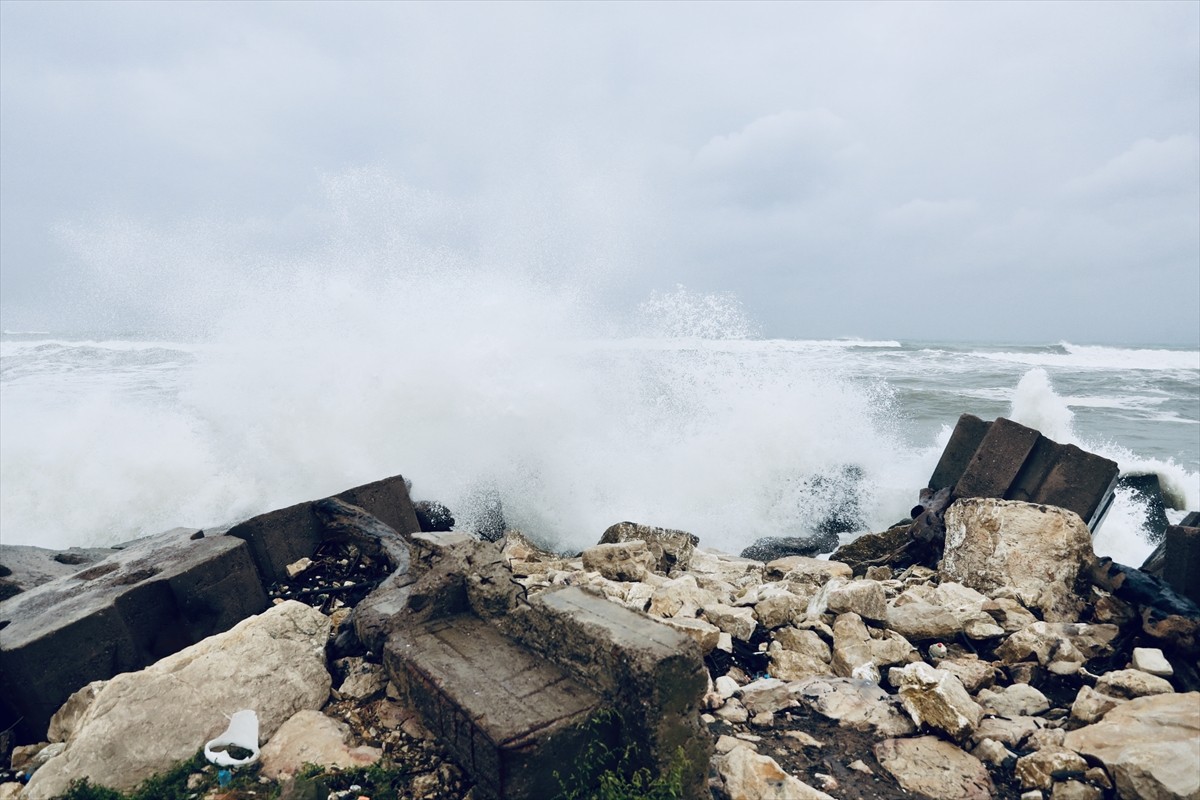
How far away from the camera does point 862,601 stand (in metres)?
3.98

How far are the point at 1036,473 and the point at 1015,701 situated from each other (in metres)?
3.52

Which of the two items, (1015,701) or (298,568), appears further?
(298,568)

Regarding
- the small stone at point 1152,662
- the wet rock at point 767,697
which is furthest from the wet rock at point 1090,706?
the wet rock at point 767,697

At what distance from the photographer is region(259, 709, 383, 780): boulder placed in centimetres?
261

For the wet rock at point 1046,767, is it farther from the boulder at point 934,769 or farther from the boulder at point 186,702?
the boulder at point 186,702

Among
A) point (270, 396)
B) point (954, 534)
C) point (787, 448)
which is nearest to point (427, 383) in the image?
point (270, 396)

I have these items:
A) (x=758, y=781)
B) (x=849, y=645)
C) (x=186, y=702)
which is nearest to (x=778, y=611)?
(x=849, y=645)

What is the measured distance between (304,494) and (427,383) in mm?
2025

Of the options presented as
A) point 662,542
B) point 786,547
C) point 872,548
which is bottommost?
point 786,547

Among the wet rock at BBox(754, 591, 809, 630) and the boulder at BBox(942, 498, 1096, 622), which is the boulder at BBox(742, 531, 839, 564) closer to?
the boulder at BBox(942, 498, 1096, 622)

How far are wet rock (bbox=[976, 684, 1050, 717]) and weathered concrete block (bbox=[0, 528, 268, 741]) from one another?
4.32 m

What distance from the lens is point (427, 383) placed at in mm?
8203

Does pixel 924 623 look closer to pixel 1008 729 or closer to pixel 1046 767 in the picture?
pixel 1008 729

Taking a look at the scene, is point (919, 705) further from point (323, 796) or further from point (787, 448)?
point (787, 448)
